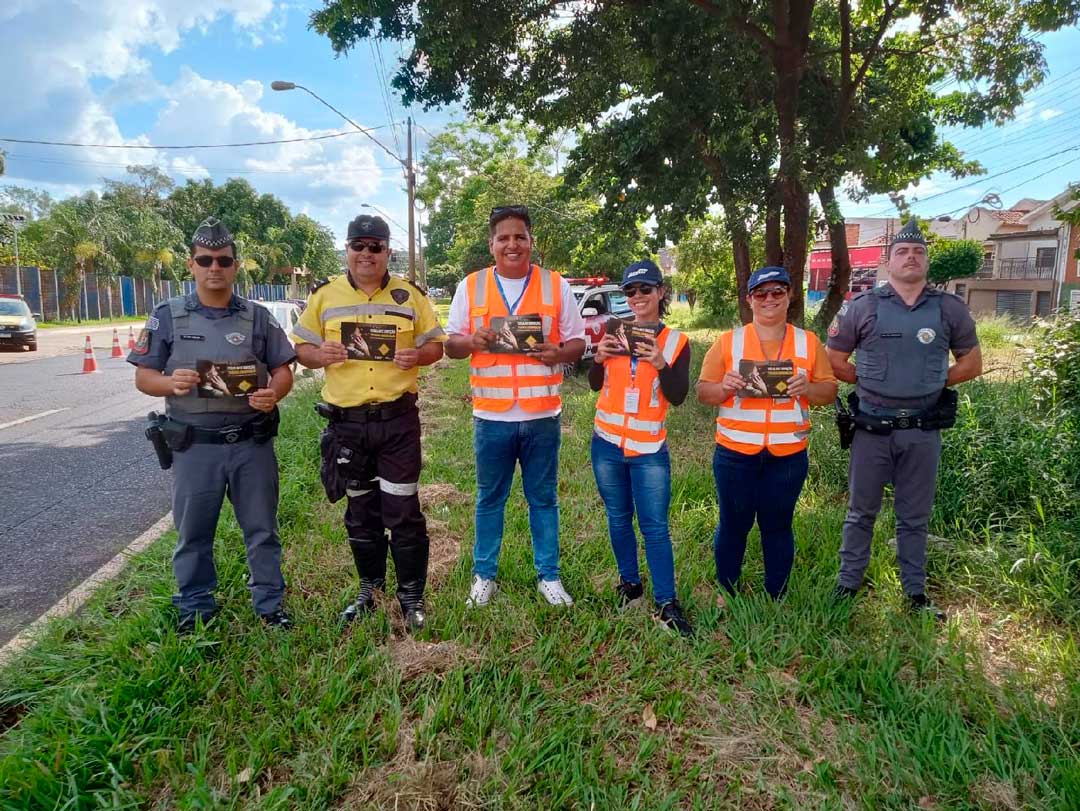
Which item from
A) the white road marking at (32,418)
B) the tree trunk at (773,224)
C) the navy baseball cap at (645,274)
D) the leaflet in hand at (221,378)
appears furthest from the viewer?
the tree trunk at (773,224)

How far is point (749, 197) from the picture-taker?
9547mm

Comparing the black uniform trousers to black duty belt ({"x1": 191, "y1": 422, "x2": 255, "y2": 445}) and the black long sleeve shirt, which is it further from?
the black long sleeve shirt

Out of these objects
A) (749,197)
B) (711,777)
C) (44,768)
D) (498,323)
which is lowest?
(711,777)

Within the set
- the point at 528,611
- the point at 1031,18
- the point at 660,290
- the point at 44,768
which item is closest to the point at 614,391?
the point at 660,290

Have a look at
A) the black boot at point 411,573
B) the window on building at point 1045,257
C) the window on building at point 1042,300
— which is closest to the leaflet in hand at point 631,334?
the black boot at point 411,573

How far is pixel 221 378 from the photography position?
3053 millimetres

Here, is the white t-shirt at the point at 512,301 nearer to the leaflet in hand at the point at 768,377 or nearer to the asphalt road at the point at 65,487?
A: the leaflet in hand at the point at 768,377

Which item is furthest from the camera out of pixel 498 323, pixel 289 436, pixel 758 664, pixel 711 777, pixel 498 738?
pixel 289 436

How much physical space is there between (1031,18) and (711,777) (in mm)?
10784

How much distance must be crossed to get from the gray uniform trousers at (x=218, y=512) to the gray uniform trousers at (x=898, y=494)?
10.1 ft

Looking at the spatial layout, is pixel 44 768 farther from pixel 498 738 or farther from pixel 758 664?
pixel 758 664

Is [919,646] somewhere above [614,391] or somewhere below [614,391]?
below

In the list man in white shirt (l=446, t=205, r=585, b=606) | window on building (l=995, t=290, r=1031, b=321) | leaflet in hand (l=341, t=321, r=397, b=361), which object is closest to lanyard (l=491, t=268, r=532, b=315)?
man in white shirt (l=446, t=205, r=585, b=606)

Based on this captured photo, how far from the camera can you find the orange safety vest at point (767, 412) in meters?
3.27
